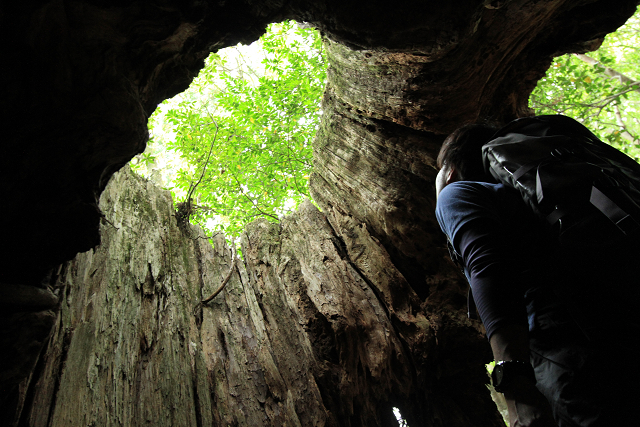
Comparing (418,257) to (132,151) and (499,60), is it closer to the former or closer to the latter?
(499,60)

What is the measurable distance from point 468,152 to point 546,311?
52.7 inches

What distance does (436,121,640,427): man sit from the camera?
54.7 inches

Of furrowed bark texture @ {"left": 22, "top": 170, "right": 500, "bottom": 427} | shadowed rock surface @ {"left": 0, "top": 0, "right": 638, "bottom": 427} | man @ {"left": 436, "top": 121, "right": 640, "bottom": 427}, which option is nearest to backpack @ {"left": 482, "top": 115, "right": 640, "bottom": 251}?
man @ {"left": 436, "top": 121, "right": 640, "bottom": 427}

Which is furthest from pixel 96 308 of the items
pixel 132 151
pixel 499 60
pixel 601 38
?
pixel 601 38

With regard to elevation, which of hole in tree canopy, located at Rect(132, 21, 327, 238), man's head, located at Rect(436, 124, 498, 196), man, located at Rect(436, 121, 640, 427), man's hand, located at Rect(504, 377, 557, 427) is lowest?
man's hand, located at Rect(504, 377, 557, 427)

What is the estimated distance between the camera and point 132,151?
2.13 meters

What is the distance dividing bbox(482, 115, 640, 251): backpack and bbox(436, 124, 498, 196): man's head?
1.53 feet

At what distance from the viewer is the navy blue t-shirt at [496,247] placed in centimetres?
176

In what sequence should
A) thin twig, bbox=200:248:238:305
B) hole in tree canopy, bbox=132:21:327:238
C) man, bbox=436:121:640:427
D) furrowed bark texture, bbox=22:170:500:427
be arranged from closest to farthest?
man, bbox=436:121:640:427 < furrowed bark texture, bbox=22:170:500:427 < thin twig, bbox=200:248:238:305 < hole in tree canopy, bbox=132:21:327:238

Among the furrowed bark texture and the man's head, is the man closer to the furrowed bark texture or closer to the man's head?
the man's head

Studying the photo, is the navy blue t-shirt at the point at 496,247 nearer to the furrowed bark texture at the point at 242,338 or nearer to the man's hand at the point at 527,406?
the man's hand at the point at 527,406

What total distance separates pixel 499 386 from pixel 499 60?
3344 millimetres

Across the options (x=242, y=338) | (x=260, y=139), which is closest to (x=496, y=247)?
(x=242, y=338)

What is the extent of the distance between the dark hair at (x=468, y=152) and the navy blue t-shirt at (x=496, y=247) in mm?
484
